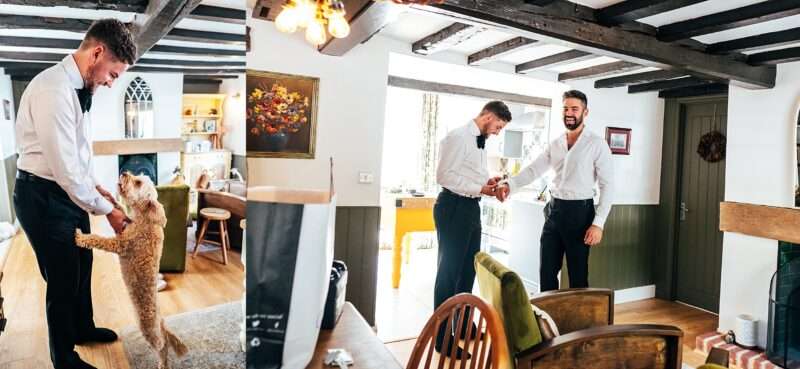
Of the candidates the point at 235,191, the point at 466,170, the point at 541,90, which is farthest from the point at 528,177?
the point at 235,191

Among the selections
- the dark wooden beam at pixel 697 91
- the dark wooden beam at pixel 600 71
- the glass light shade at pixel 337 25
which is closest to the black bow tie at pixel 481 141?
the dark wooden beam at pixel 600 71

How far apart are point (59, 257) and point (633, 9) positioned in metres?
2.28

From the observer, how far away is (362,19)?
5.44 feet

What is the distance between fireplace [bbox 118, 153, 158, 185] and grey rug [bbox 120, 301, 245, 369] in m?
0.19

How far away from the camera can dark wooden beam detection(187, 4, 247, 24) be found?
23.1 inches

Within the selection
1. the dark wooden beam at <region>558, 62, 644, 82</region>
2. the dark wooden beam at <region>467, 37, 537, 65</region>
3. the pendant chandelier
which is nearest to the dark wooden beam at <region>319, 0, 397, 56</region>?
the pendant chandelier

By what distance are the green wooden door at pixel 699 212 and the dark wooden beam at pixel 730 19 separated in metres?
1.73

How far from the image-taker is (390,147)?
5105 mm

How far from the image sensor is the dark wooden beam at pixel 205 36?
55cm

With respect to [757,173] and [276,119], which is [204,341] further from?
[757,173]

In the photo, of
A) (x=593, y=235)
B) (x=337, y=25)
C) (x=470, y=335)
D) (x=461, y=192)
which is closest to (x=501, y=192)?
(x=461, y=192)

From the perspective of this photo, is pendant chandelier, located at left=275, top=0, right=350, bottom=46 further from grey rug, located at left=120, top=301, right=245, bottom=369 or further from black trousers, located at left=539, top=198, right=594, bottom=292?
black trousers, located at left=539, top=198, right=594, bottom=292

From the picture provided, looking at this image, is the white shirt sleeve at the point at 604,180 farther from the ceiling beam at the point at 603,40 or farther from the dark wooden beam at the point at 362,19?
the dark wooden beam at the point at 362,19

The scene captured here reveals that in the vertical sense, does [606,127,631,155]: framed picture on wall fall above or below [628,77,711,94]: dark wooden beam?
below
